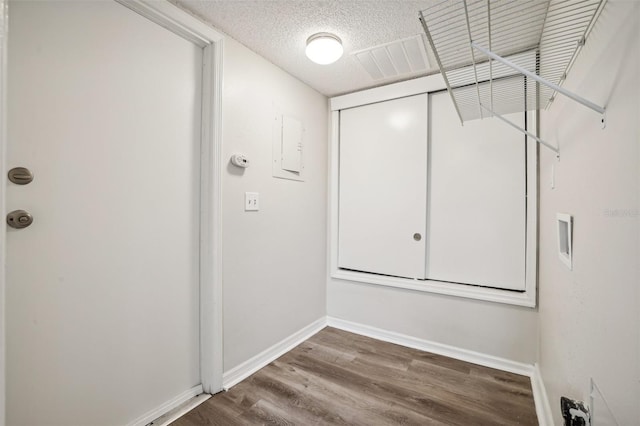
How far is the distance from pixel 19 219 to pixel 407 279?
2274 millimetres

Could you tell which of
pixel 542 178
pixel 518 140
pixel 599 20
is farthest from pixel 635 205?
pixel 518 140

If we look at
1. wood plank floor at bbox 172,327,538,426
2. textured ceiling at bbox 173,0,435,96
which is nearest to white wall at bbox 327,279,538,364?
wood plank floor at bbox 172,327,538,426

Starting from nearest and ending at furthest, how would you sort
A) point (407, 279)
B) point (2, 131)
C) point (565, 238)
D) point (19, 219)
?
point (2, 131) < point (19, 219) < point (565, 238) < point (407, 279)

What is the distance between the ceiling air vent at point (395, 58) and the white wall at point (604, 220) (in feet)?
3.19

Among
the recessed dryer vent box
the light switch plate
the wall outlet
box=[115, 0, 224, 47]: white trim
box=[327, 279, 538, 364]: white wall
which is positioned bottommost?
box=[327, 279, 538, 364]: white wall

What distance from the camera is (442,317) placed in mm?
2125

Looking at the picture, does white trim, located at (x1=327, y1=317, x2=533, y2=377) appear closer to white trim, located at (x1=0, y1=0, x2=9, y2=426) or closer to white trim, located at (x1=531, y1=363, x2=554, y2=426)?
white trim, located at (x1=531, y1=363, x2=554, y2=426)

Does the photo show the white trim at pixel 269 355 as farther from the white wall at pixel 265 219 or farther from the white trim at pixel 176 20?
the white trim at pixel 176 20

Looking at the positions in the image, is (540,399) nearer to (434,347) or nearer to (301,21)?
(434,347)

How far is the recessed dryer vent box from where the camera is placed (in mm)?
1015

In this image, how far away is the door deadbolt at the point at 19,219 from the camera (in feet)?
3.33

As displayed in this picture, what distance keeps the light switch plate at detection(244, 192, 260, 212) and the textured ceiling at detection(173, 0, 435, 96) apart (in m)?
0.99

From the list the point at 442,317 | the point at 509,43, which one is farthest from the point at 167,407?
→ the point at 509,43

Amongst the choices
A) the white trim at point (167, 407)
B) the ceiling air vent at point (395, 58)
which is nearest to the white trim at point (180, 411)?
the white trim at point (167, 407)
